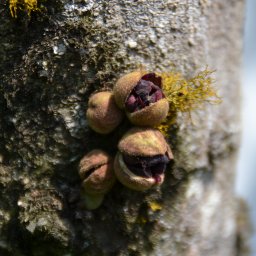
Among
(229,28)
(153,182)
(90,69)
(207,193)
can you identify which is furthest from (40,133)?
(229,28)

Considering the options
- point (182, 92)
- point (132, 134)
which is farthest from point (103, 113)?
point (182, 92)

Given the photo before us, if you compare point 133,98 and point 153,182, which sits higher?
point 133,98

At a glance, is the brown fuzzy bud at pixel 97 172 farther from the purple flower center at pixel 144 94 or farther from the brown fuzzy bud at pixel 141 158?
the purple flower center at pixel 144 94

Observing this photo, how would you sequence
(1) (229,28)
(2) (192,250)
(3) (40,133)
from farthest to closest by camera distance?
(1) (229,28), (2) (192,250), (3) (40,133)

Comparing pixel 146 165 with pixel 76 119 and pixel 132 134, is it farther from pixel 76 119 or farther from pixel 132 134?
pixel 76 119

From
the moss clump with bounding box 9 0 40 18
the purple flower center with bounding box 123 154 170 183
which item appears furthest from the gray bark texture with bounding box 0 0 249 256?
the purple flower center with bounding box 123 154 170 183

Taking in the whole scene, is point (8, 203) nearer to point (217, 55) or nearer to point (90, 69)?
point (90, 69)
